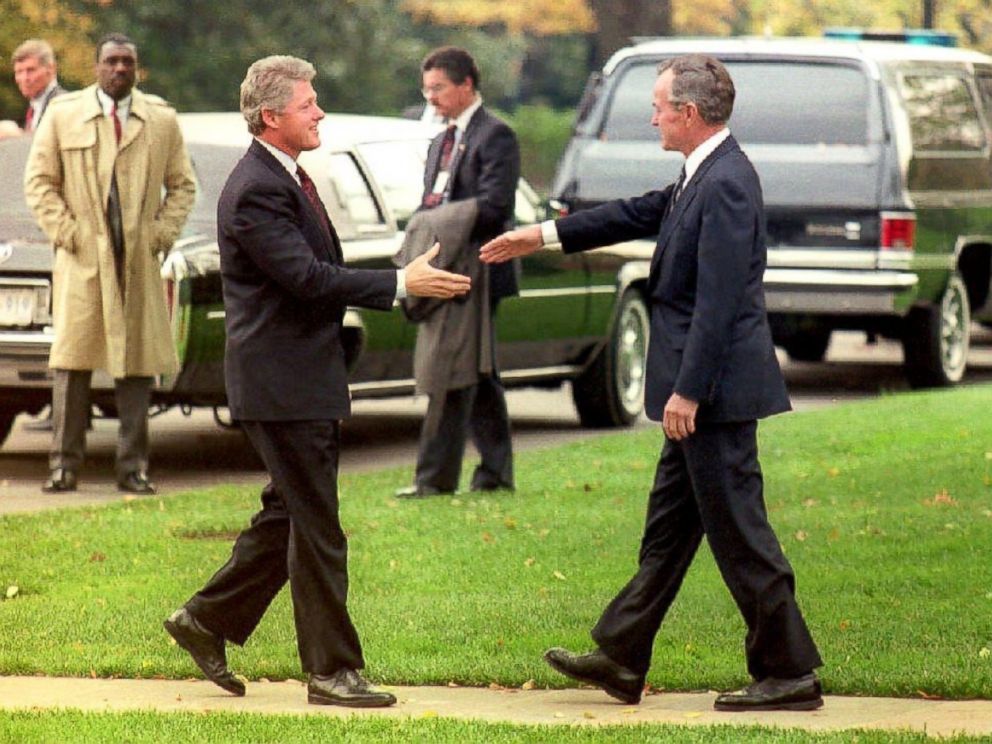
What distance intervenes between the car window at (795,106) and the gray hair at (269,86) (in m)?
9.97

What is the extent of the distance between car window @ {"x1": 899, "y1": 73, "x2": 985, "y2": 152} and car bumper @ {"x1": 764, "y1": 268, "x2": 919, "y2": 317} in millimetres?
1040

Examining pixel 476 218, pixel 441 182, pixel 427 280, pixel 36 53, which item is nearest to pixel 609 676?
pixel 427 280

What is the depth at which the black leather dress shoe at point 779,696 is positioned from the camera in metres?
6.74

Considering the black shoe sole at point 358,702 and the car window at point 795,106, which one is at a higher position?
the car window at point 795,106

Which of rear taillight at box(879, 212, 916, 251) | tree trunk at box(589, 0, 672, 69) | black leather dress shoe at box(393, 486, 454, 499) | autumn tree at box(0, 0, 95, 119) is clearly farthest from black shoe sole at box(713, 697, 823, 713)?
tree trunk at box(589, 0, 672, 69)

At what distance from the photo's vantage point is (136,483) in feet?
38.4

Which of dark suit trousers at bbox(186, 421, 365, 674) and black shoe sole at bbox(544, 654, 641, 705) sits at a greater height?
dark suit trousers at bbox(186, 421, 365, 674)

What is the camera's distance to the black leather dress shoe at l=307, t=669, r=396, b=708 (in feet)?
22.2

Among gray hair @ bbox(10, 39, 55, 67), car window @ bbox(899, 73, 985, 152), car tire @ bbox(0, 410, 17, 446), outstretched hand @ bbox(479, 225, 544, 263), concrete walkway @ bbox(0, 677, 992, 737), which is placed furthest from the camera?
car window @ bbox(899, 73, 985, 152)

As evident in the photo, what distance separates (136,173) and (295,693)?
494 cm

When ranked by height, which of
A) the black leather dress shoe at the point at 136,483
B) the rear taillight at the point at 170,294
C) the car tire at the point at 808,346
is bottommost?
the car tire at the point at 808,346

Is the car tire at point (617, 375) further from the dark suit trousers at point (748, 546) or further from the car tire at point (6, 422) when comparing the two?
the dark suit trousers at point (748, 546)

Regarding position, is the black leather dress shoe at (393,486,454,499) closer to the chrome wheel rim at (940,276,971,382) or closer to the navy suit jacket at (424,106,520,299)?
the navy suit jacket at (424,106,520,299)

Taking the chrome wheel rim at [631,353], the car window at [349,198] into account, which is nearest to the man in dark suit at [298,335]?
the car window at [349,198]
